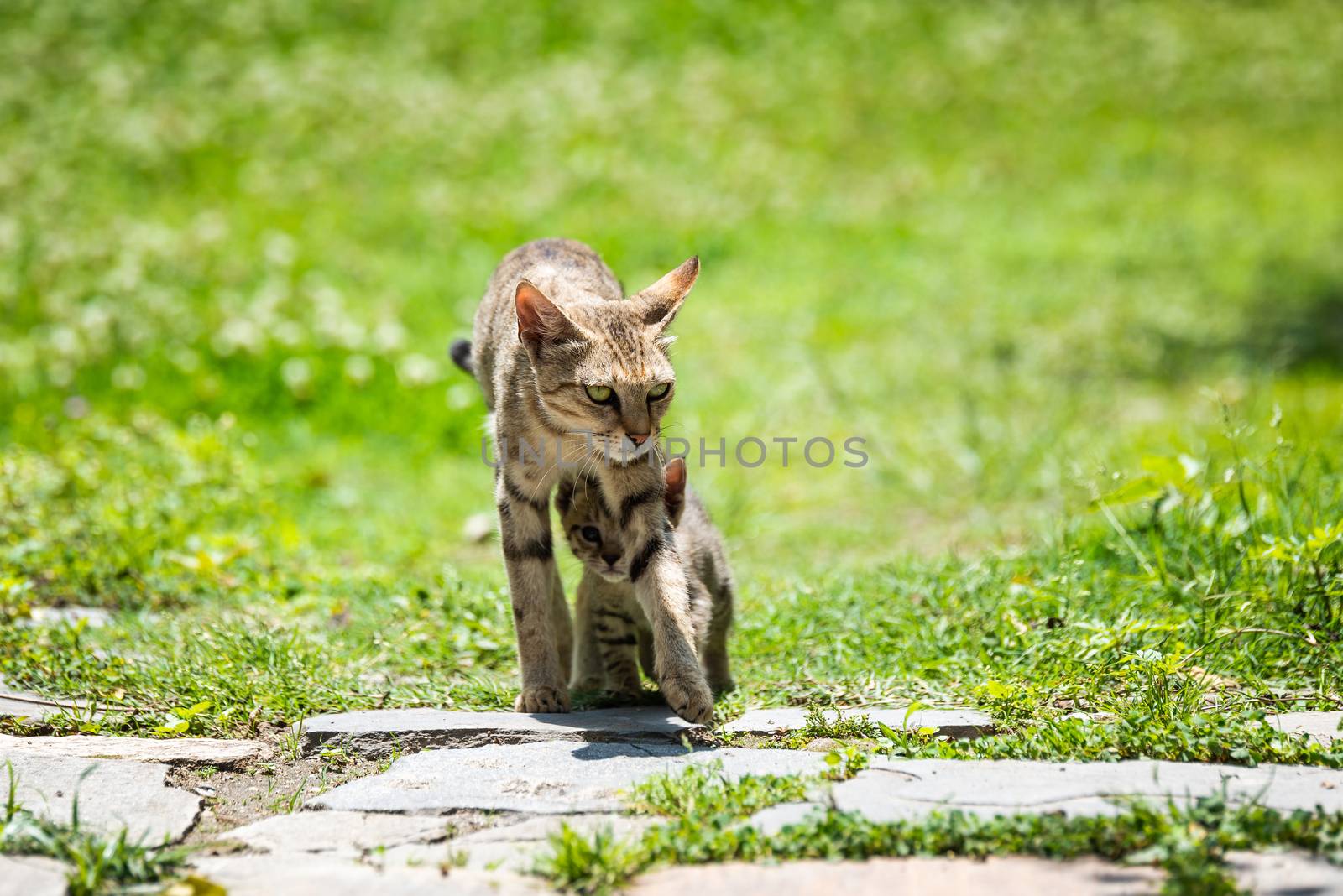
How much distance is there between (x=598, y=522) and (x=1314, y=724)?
7.61 feet

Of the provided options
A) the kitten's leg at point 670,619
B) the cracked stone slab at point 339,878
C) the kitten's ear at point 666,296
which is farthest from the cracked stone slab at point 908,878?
the kitten's ear at point 666,296

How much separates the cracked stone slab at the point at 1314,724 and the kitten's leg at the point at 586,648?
2.25 metres

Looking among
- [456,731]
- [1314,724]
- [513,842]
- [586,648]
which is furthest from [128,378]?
[1314,724]

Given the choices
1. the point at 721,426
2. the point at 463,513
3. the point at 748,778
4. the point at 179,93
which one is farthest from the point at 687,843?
the point at 179,93

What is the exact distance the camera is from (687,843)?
Answer: 2.99m

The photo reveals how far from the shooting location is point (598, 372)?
411 centimetres

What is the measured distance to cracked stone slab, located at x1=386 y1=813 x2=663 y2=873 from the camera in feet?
9.79

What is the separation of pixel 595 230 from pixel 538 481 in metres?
7.71

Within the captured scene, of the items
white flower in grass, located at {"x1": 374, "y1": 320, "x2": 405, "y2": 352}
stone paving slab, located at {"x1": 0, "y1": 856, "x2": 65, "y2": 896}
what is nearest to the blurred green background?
white flower in grass, located at {"x1": 374, "y1": 320, "x2": 405, "y2": 352}

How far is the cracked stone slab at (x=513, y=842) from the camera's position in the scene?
2984 mm

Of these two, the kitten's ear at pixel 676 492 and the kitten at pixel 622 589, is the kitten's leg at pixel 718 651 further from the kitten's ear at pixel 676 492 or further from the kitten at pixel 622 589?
the kitten's ear at pixel 676 492

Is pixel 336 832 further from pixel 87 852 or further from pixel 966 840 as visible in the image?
pixel 966 840

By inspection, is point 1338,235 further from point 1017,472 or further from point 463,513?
point 463,513

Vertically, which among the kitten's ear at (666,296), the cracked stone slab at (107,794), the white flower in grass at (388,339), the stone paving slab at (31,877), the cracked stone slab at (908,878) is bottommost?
the cracked stone slab at (908,878)
